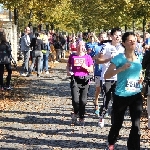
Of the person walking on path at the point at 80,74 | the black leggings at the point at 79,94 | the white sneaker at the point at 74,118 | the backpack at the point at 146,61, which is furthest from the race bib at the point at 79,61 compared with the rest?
the backpack at the point at 146,61

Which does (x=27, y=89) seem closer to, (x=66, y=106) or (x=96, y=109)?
(x=66, y=106)

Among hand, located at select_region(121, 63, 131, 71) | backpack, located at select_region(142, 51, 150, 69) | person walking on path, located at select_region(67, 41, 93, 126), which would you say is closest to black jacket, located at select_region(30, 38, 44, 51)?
person walking on path, located at select_region(67, 41, 93, 126)

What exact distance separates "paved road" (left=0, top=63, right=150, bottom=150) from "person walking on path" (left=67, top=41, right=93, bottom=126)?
18.8 inches

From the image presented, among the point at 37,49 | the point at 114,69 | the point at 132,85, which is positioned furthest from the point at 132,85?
the point at 37,49

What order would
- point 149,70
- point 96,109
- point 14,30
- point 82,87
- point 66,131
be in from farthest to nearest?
1. point 14,30
2. point 96,109
3. point 82,87
4. point 66,131
5. point 149,70

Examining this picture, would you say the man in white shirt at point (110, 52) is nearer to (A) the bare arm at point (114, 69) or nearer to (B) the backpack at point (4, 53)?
(A) the bare arm at point (114, 69)

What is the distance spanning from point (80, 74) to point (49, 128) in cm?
126

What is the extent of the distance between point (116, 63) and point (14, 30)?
16.7 metres

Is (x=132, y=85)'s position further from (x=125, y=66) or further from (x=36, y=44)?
(x=36, y=44)

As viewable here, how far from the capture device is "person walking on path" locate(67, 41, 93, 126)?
869 cm

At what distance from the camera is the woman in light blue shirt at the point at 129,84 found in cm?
608

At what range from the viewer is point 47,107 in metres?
11.2

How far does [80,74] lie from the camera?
8.76 metres

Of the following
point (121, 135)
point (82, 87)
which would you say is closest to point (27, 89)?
point (82, 87)
